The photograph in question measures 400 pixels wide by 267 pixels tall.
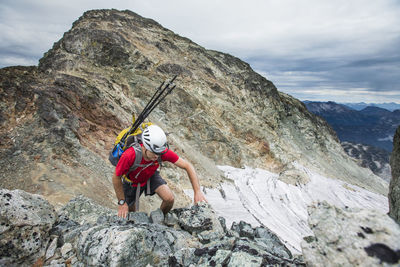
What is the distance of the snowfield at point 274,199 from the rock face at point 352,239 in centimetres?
851

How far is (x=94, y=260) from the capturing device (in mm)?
3576

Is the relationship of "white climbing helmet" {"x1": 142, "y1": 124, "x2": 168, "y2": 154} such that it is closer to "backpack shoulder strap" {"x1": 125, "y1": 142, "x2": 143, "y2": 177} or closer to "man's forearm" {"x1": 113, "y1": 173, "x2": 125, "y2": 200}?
"backpack shoulder strap" {"x1": 125, "y1": 142, "x2": 143, "y2": 177}

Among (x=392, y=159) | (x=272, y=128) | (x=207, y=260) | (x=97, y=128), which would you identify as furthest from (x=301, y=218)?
(x=272, y=128)

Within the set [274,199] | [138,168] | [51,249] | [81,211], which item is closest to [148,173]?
[138,168]

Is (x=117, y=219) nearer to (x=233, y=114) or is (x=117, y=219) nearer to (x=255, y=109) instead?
(x=233, y=114)

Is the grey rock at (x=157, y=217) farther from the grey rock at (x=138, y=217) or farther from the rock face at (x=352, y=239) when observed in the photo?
the rock face at (x=352, y=239)

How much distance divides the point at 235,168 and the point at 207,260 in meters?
21.3

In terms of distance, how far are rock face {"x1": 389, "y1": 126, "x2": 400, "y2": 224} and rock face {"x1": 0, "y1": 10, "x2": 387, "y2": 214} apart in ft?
26.8

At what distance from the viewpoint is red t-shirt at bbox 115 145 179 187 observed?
16.0 feet

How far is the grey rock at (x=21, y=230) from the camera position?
374 centimetres

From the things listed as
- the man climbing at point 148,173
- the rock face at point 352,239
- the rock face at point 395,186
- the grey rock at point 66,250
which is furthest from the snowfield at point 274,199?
the rock face at point 352,239

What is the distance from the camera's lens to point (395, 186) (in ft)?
16.2

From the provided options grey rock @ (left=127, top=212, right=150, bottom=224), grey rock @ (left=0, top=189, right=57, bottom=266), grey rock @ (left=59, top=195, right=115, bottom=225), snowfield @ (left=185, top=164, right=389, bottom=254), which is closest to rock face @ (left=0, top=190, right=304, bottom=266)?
grey rock @ (left=0, top=189, right=57, bottom=266)

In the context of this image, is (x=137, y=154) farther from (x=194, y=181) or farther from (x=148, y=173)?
(x=194, y=181)
